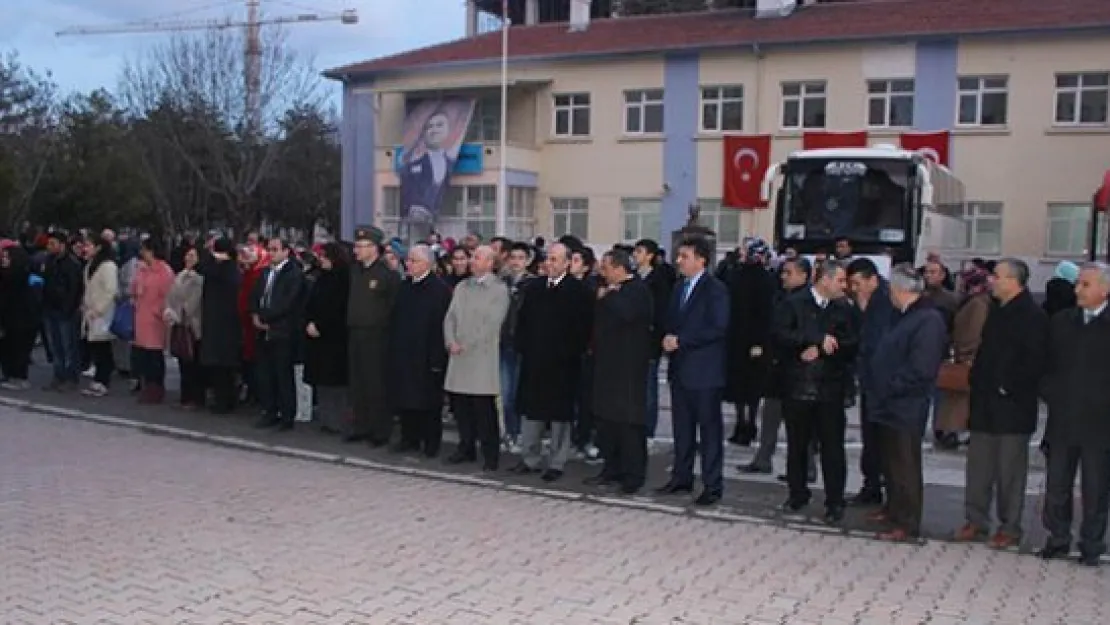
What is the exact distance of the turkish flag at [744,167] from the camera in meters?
35.0

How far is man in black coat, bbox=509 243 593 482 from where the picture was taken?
364 inches

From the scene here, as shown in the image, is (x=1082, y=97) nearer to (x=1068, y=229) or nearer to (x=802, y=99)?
(x=1068, y=229)

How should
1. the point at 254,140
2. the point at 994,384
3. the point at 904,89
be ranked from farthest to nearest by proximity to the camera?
1. the point at 254,140
2. the point at 904,89
3. the point at 994,384

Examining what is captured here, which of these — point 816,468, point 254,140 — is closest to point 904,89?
point 254,140

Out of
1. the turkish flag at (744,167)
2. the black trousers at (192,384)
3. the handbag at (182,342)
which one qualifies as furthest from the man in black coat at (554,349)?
the turkish flag at (744,167)

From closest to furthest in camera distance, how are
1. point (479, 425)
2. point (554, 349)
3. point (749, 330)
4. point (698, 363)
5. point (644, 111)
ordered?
point (698, 363) < point (554, 349) < point (479, 425) < point (749, 330) < point (644, 111)

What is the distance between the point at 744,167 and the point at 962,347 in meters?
24.6

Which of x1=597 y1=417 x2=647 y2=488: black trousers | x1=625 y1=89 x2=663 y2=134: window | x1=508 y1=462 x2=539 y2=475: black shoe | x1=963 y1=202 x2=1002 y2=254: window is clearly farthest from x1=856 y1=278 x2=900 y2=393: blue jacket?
x1=625 y1=89 x2=663 y2=134: window

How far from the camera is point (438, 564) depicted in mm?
6641

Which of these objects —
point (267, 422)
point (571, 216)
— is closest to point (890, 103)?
point (571, 216)

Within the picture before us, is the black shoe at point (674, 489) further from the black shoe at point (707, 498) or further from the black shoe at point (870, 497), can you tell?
the black shoe at point (870, 497)

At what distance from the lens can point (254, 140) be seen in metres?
41.7

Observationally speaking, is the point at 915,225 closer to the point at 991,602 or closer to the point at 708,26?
the point at 991,602

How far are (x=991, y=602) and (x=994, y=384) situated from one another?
1.72 meters
